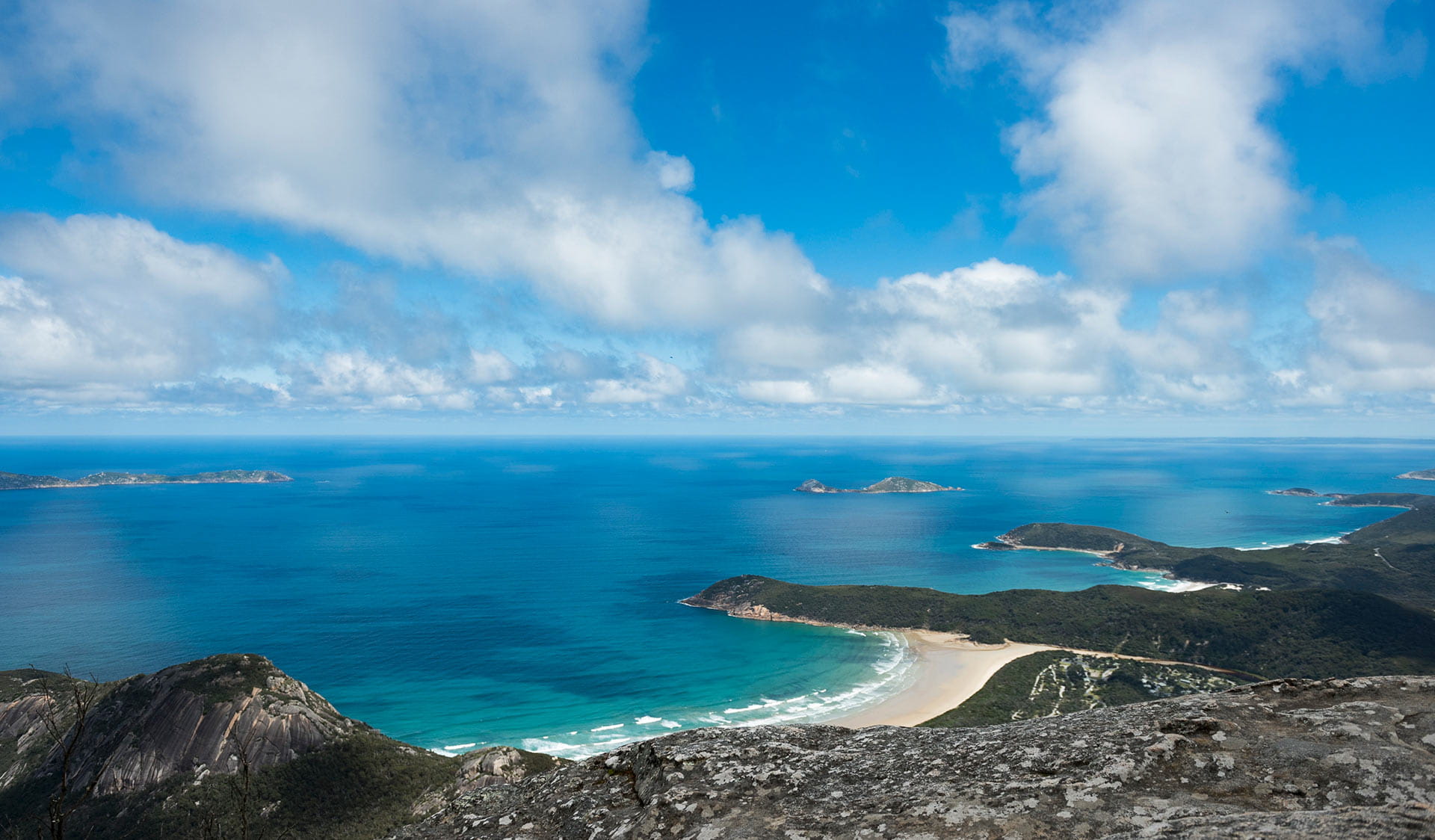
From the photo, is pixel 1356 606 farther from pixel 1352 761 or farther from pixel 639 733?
pixel 1352 761

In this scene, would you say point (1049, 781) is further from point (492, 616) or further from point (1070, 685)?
point (492, 616)

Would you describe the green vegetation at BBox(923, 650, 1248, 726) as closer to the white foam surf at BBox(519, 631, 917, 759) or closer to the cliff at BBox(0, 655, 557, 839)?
the white foam surf at BBox(519, 631, 917, 759)

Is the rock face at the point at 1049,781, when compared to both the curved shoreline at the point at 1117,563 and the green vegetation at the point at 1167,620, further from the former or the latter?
the curved shoreline at the point at 1117,563

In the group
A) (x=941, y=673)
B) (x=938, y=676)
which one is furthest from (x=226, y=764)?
(x=941, y=673)

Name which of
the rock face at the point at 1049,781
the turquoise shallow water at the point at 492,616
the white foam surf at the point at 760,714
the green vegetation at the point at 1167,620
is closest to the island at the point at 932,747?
the rock face at the point at 1049,781

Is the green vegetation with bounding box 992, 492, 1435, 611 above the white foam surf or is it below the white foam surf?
above

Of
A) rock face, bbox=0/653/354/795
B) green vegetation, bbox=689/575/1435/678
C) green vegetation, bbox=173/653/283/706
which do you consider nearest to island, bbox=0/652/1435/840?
rock face, bbox=0/653/354/795
